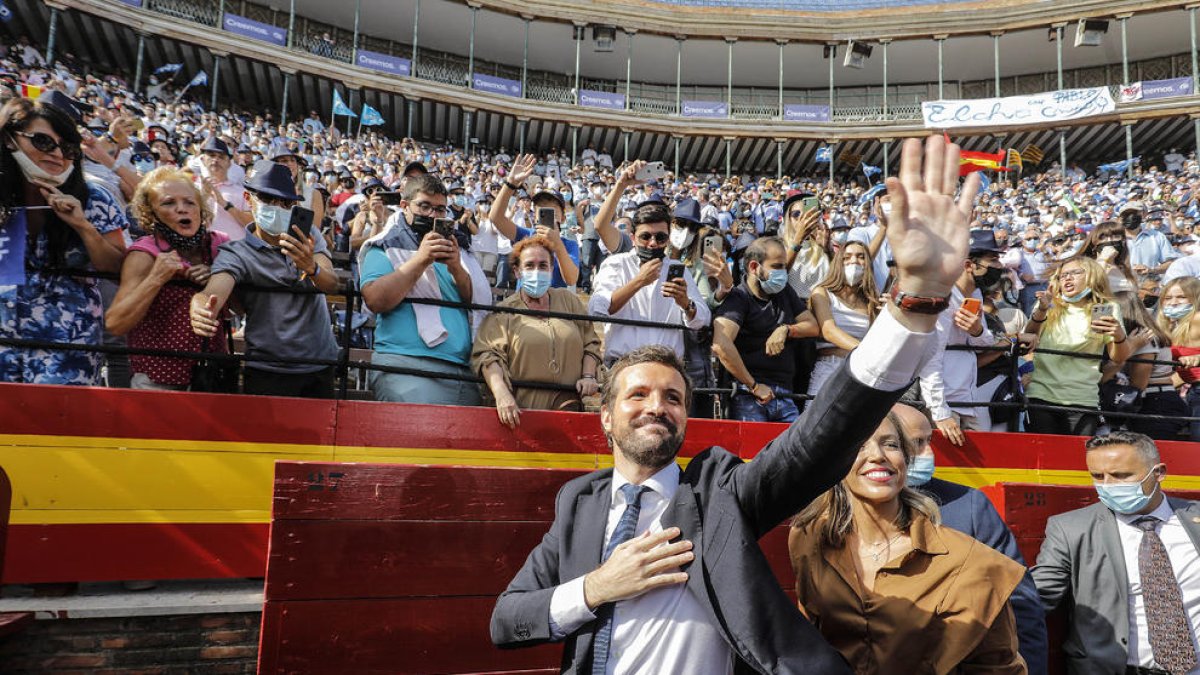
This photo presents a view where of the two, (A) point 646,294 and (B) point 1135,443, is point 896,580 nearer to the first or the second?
(B) point 1135,443

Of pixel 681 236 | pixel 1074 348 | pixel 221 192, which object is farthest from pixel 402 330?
pixel 1074 348

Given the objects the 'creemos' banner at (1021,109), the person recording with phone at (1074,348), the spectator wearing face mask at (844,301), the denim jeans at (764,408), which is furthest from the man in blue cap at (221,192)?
the 'creemos' banner at (1021,109)

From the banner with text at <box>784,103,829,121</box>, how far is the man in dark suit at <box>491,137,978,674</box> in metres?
29.8

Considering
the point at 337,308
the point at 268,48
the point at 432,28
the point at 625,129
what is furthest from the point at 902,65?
the point at 337,308

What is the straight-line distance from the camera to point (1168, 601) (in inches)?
136

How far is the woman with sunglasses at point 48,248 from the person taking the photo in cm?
335

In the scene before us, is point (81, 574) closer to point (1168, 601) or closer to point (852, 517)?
point (852, 517)

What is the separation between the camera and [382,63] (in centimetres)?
2673

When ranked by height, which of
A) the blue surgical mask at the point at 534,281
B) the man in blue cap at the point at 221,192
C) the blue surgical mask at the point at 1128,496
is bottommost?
the blue surgical mask at the point at 1128,496

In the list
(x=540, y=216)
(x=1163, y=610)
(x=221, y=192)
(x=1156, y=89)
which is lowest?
(x=1163, y=610)

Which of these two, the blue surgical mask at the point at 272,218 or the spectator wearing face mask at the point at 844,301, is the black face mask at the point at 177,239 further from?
the spectator wearing face mask at the point at 844,301

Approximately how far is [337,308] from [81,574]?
4156 millimetres

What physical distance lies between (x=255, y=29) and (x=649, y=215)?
25.5 metres

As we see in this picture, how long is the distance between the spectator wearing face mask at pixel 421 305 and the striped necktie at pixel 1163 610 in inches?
137
